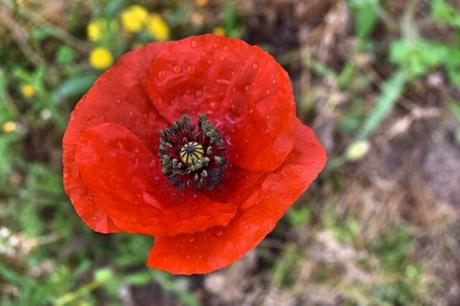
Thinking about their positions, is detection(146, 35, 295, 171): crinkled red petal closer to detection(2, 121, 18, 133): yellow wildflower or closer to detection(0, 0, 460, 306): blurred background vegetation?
detection(0, 0, 460, 306): blurred background vegetation

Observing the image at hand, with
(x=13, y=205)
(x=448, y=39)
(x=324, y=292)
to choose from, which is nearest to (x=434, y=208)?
(x=324, y=292)

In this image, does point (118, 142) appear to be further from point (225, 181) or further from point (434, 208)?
point (434, 208)

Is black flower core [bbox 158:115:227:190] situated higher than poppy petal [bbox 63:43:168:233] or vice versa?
poppy petal [bbox 63:43:168:233]

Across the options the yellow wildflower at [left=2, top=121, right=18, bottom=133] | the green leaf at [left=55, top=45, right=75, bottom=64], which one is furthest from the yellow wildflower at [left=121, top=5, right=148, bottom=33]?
the yellow wildflower at [left=2, top=121, right=18, bottom=133]

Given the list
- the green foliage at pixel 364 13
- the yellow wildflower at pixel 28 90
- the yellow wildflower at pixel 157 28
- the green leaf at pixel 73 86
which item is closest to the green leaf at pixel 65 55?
the green leaf at pixel 73 86

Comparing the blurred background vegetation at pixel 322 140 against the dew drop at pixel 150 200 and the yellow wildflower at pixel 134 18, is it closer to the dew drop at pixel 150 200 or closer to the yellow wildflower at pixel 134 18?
the yellow wildflower at pixel 134 18

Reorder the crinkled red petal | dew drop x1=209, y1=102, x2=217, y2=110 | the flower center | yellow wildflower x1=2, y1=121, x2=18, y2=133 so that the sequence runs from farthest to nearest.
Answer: yellow wildflower x1=2, y1=121, x2=18, y2=133 → dew drop x1=209, y1=102, x2=217, y2=110 → the flower center → the crinkled red petal

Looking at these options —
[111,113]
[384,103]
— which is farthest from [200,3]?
[111,113]
